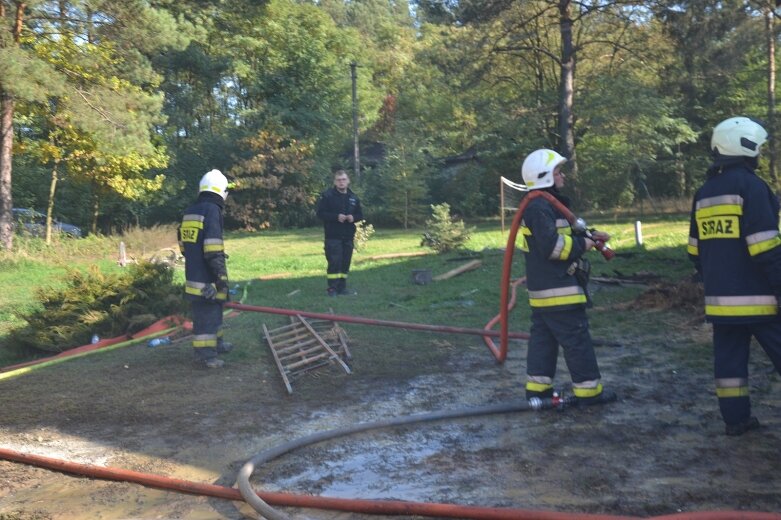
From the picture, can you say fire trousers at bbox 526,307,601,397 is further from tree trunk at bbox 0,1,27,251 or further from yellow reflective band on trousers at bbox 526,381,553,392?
tree trunk at bbox 0,1,27,251

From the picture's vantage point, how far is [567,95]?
2848cm

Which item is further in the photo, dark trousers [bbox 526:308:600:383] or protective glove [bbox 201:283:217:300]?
protective glove [bbox 201:283:217:300]

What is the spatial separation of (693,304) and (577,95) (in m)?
22.8

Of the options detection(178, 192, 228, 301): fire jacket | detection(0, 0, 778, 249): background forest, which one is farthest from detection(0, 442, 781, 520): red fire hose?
detection(0, 0, 778, 249): background forest

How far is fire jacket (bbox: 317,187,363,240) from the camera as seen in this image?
35.3ft

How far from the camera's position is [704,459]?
4188 millimetres

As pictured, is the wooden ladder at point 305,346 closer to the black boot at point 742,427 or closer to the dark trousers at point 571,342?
the dark trousers at point 571,342

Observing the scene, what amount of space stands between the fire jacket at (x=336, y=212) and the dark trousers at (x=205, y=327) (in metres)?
3.76

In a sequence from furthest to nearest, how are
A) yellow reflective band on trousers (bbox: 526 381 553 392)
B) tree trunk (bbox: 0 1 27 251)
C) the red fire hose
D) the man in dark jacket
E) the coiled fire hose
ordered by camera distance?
tree trunk (bbox: 0 1 27 251)
the man in dark jacket
yellow reflective band on trousers (bbox: 526 381 553 392)
the coiled fire hose
the red fire hose

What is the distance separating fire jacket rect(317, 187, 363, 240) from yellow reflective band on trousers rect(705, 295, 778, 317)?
22.2 ft

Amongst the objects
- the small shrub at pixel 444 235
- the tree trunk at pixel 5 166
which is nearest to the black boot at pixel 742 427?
the small shrub at pixel 444 235

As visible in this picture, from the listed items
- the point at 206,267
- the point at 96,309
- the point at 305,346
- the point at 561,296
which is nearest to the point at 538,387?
the point at 561,296

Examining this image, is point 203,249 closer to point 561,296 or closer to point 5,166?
point 561,296

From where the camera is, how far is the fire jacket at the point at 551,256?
512cm
